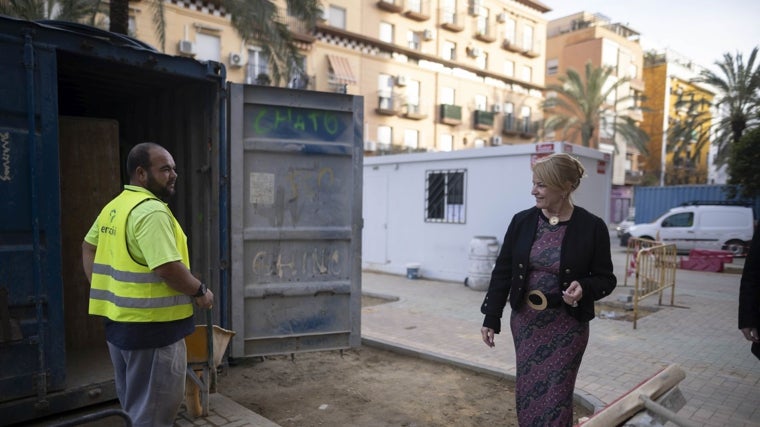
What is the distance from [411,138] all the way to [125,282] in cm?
2926

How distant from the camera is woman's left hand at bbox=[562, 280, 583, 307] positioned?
7.88 ft

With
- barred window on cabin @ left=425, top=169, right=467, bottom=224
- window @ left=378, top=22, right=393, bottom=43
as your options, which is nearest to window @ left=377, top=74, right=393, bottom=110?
window @ left=378, top=22, right=393, bottom=43

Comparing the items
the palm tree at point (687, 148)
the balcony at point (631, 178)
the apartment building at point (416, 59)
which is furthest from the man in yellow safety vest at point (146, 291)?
the balcony at point (631, 178)

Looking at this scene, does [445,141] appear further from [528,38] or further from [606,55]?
[606,55]

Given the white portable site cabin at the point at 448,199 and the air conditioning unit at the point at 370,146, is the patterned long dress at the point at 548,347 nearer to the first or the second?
the white portable site cabin at the point at 448,199

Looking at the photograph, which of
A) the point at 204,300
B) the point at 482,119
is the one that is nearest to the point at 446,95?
the point at 482,119

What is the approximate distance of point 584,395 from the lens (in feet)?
14.3

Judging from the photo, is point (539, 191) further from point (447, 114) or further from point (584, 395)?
point (447, 114)

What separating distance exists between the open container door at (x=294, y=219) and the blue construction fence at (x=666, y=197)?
21.0m

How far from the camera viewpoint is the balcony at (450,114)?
31828mm

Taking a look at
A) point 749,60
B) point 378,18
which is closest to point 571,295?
point 749,60

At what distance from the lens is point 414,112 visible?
30469 millimetres

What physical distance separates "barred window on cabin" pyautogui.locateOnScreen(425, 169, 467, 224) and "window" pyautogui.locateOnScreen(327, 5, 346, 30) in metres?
19.3

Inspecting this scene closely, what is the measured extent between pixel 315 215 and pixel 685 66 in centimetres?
5456
